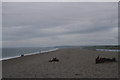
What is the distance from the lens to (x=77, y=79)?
10242 mm

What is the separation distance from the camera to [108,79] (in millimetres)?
10117

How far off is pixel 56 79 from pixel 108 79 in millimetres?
2853

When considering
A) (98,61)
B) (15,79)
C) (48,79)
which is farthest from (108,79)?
(98,61)

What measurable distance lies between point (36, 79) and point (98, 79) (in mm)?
3455

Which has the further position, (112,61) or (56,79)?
(112,61)

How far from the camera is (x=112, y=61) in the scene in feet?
61.3

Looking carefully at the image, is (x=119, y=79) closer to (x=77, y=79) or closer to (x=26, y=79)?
(x=77, y=79)

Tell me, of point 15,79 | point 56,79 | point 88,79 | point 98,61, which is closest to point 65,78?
point 56,79

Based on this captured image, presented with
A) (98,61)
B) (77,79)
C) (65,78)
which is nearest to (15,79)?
(65,78)

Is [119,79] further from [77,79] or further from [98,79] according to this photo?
[77,79]

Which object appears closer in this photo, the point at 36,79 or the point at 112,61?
the point at 36,79

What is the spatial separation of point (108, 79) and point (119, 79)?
59 cm

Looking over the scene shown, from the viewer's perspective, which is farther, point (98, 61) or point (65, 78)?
point (98, 61)

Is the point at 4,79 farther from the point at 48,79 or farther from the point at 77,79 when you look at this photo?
the point at 77,79
